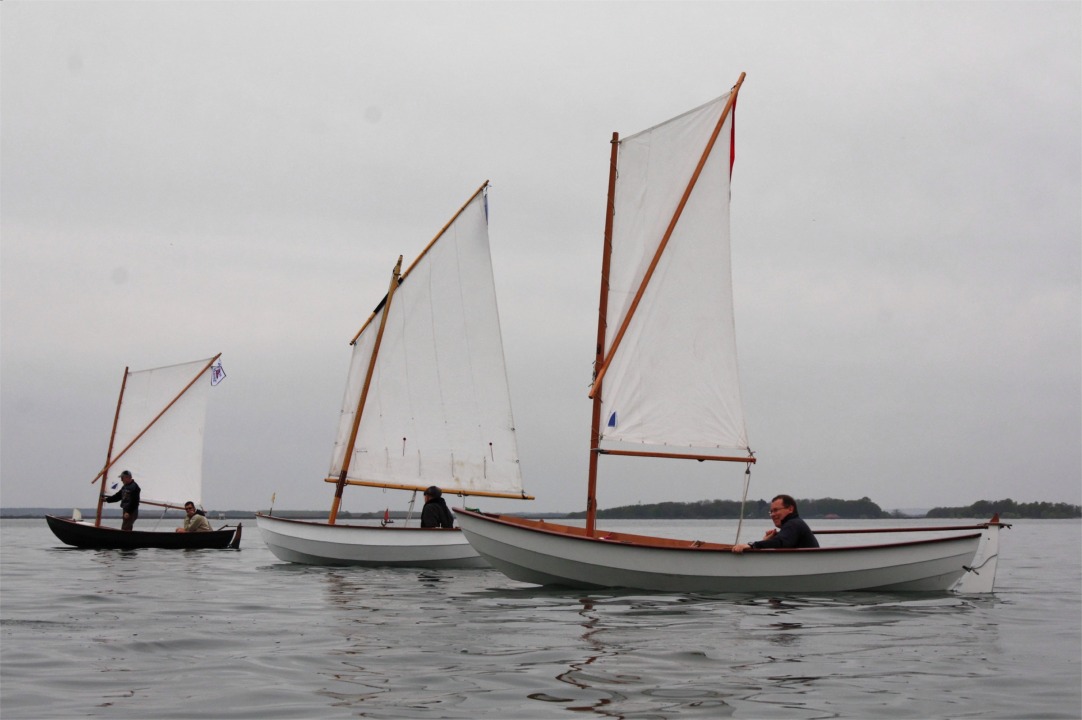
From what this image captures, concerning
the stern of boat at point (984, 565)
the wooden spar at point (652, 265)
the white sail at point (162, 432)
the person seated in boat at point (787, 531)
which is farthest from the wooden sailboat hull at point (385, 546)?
the white sail at point (162, 432)

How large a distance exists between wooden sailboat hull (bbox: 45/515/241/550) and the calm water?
18.4m

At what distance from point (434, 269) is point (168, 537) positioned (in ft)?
58.7

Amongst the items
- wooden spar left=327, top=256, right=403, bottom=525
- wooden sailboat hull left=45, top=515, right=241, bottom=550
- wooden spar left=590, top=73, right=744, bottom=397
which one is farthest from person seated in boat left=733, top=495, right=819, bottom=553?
wooden sailboat hull left=45, top=515, right=241, bottom=550

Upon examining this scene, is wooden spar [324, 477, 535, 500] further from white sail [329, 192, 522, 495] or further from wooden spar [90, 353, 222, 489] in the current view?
wooden spar [90, 353, 222, 489]

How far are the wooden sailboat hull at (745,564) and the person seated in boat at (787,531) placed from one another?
357 millimetres

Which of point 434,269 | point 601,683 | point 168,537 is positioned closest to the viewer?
point 601,683

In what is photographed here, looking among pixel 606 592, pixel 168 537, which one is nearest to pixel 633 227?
pixel 606 592

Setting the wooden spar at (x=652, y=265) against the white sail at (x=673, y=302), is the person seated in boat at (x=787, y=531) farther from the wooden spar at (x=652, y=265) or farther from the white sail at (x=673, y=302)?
the wooden spar at (x=652, y=265)

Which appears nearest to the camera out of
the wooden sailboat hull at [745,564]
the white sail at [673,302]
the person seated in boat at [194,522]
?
the wooden sailboat hull at [745,564]

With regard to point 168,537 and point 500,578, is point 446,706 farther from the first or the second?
point 168,537

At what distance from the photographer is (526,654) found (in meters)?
13.1

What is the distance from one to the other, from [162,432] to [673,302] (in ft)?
97.1

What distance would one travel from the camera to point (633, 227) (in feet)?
80.0

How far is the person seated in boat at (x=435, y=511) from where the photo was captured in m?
31.2
